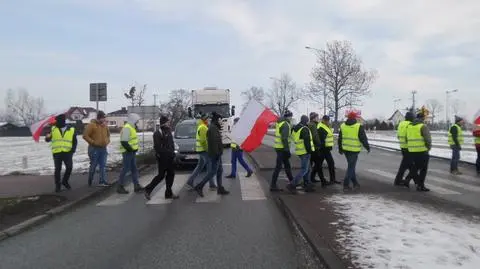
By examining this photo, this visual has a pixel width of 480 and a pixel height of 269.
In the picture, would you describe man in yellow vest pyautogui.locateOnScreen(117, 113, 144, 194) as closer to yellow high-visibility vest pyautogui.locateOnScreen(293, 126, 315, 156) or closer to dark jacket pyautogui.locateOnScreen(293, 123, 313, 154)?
yellow high-visibility vest pyautogui.locateOnScreen(293, 126, 315, 156)

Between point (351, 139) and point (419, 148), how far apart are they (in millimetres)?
1581

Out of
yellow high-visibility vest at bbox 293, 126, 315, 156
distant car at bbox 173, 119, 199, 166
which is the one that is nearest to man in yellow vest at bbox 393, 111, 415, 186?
yellow high-visibility vest at bbox 293, 126, 315, 156

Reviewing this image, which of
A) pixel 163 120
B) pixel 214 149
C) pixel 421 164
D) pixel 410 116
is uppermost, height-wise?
pixel 410 116

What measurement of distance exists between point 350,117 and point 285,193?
2.37 m

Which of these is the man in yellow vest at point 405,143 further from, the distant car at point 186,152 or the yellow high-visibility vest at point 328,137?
the distant car at point 186,152

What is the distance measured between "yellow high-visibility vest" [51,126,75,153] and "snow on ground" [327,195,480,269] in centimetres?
655

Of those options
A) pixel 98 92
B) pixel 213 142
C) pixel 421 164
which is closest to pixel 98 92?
pixel 98 92

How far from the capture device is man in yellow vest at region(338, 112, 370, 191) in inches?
448

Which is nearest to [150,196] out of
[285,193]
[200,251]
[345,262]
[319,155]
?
[285,193]

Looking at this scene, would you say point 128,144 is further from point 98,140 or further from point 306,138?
point 306,138

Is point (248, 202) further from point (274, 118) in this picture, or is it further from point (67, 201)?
point (67, 201)

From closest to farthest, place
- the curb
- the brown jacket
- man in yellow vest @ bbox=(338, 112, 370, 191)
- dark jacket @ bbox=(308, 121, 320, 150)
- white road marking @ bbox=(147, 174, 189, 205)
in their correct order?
1. the curb
2. white road marking @ bbox=(147, 174, 189, 205)
3. man in yellow vest @ bbox=(338, 112, 370, 191)
4. dark jacket @ bbox=(308, 121, 320, 150)
5. the brown jacket

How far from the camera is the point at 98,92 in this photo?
16.5 m

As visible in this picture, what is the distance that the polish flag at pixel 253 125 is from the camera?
38.6ft
